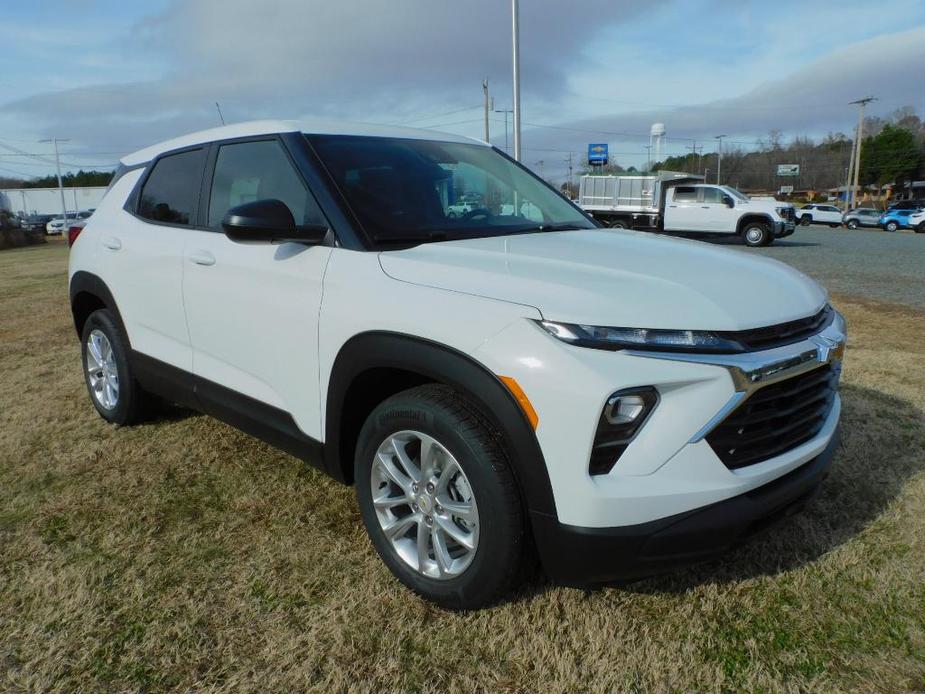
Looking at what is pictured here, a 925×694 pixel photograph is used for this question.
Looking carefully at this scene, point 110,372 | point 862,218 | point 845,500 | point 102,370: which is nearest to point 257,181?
point 110,372

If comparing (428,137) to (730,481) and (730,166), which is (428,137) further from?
(730,166)

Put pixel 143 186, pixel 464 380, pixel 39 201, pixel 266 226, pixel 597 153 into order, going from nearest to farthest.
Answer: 1. pixel 464 380
2. pixel 266 226
3. pixel 143 186
4. pixel 597 153
5. pixel 39 201

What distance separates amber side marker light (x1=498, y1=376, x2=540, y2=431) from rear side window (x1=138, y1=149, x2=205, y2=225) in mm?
2182

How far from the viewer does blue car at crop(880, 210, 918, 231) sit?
35062 millimetres

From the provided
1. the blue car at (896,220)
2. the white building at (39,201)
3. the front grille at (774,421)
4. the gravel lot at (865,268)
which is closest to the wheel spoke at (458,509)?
the front grille at (774,421)

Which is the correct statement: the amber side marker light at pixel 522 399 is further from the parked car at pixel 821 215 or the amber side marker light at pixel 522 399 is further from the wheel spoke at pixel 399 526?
the parked car at pixel 821 215

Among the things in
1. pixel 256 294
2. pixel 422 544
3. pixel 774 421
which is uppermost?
pixel 256 294

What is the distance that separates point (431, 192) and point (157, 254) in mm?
1556

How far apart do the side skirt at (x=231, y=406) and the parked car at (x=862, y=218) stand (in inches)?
1697

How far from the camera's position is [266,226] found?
8.03 ft

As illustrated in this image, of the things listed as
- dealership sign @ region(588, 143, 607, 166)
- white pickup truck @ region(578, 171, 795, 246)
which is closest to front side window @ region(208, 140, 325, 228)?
white pickup truck @ region(578, 171, 795, 246)

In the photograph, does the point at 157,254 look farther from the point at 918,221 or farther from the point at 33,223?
the point at 33,223

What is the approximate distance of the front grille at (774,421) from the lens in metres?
1.93

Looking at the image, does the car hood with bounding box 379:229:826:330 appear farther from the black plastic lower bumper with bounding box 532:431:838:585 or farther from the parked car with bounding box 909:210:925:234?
the parked car with bounding box 909:210:925:234
